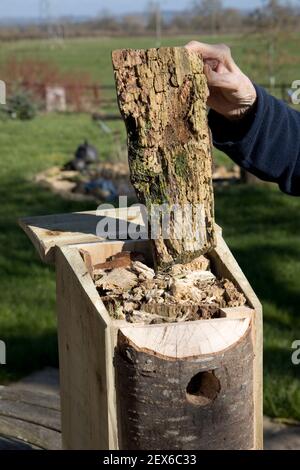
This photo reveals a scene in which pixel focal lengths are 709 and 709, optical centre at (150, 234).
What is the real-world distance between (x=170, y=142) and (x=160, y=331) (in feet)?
1.68

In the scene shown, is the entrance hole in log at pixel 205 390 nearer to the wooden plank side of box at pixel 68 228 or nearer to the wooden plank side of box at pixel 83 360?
the wooden plank side of box at pixel 83 360

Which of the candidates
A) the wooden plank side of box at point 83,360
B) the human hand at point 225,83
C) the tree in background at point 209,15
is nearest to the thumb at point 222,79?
the human hand at point 225,83

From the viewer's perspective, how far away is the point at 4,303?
16.1 ft

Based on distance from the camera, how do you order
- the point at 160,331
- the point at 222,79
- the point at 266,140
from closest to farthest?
the point at 160,331 < the point at 222,79 < the point at 266,140

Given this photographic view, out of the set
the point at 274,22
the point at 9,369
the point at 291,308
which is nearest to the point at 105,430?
the point at 9,369

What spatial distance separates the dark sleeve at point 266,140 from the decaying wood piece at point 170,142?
1.67ft

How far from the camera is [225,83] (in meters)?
2.07

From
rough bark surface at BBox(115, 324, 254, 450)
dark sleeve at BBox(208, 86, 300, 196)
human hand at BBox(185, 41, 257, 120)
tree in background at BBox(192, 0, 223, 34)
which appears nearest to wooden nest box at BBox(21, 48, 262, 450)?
rough bark surface at BBox(115, 324, 254, 450)

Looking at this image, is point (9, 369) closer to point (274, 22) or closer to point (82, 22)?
point (274, 22)

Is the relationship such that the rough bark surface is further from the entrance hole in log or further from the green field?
the green field

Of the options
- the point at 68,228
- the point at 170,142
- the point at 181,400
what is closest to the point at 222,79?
the point at 170,142

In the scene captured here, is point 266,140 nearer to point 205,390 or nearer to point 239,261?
point 205,390

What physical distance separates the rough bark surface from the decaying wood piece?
1.13 ft

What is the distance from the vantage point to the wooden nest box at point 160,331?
5.21 ft
